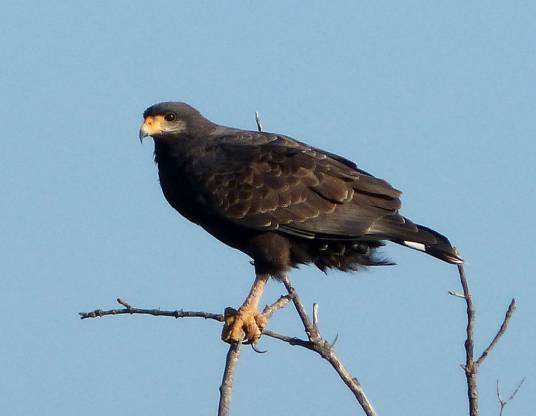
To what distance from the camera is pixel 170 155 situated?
7836 millimetres

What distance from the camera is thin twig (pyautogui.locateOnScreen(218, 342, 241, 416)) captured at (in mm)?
5577

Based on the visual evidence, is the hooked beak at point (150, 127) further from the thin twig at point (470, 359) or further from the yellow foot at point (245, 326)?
the thin twig at point (470, 359)

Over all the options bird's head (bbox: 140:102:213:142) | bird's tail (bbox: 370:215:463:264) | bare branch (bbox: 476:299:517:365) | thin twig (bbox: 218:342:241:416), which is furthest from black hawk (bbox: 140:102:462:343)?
bare branch (bbox: 476:299:517:365)

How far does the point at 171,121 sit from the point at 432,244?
7.91 feet

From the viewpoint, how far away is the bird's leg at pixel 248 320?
7.38 metres

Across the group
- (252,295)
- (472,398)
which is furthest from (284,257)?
(472,398)

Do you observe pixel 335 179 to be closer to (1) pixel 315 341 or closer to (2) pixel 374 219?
(2) pixel 374 219

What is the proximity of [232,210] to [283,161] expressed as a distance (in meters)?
0.57

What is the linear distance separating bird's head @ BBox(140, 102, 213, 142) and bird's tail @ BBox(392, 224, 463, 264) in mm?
1969

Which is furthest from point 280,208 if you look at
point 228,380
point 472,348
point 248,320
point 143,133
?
point 472,348

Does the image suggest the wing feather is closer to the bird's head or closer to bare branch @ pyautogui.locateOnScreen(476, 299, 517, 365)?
the bird's head

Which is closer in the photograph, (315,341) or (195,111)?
(315,341)

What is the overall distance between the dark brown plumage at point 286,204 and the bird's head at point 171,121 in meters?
0.18

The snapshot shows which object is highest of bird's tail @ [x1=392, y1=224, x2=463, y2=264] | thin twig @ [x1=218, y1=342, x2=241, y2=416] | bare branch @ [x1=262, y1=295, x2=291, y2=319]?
bird's tail @ [x1=392, y1=224, x2=463, y2=264]
